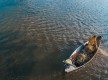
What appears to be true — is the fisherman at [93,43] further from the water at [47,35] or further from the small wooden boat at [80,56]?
the water at [47,35]

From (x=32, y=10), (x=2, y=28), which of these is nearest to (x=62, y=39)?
(x=2, y=28)

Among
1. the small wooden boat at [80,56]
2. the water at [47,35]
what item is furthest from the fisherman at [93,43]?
the water at [47,35]

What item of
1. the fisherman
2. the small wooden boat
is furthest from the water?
the fisherman

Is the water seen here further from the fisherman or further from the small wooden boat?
the fisherman

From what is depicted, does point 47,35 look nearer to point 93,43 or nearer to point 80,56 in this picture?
point 93,43

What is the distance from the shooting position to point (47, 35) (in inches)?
1122

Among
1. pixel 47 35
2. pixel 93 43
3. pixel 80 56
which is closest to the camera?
→ pixel 80 56

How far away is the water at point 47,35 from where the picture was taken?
2106 centimetres

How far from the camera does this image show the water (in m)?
21.1

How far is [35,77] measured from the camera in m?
20.2

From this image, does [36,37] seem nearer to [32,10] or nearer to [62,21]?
[62,21]

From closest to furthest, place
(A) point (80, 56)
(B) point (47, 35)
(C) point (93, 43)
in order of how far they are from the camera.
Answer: (A) point (80, 56), (C) point (93, 43), (B) point (47, 35)

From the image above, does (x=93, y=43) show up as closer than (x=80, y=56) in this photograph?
No

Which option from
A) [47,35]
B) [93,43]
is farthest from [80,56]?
[47,35]
